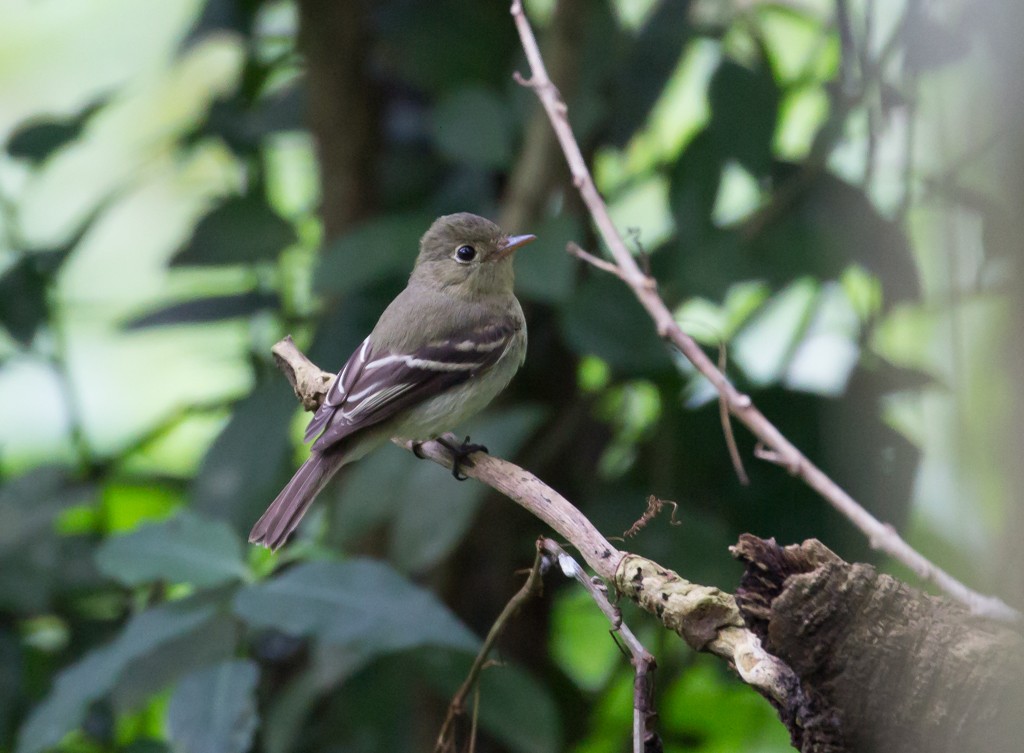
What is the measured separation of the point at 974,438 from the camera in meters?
2.21

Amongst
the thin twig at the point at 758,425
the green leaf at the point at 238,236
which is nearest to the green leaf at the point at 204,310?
the green leaf at the point at 238,236

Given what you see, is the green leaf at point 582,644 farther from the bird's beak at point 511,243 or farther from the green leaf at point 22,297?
the green leaf at point 22,297

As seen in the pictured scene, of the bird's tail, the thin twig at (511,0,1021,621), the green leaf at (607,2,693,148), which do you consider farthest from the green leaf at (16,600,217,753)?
the green leaf at (607,2,693,148)

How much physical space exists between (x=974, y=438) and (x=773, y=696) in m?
0.89

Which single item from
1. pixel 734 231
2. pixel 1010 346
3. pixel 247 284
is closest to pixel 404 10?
pixel 247 284

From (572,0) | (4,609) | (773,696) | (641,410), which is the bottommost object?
(4,609)

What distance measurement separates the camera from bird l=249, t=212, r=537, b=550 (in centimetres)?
345

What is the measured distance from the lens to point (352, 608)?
113 inches

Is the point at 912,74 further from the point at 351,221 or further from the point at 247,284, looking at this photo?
the point at 247,284

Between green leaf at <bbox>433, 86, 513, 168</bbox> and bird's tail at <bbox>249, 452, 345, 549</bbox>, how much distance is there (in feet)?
3.59

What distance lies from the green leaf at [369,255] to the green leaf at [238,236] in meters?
0.50

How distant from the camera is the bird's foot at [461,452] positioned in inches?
126

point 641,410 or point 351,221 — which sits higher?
point 351,221

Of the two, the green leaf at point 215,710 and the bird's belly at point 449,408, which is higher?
the bird's belly at point 449,408
